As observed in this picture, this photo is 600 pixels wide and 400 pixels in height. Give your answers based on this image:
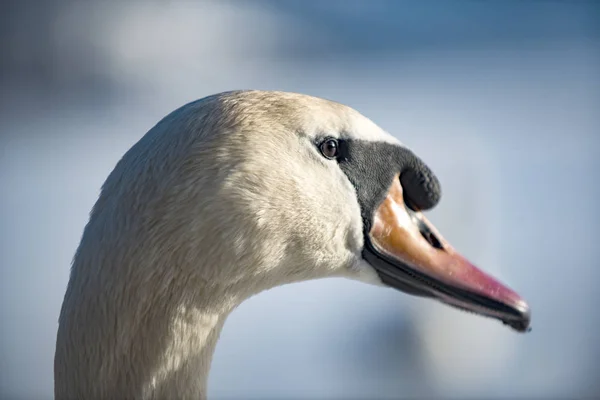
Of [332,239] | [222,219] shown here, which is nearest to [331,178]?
[332,239]

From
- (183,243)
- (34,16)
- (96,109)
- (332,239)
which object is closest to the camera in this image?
(183,243)

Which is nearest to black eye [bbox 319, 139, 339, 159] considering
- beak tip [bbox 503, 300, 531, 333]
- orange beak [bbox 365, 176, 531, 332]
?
orange beak [bbox 365, 176, 531, 332]

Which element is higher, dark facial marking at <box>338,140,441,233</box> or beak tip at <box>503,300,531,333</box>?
dark facial marking at <box>338,140,441,233</box>

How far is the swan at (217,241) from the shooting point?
30.5 inches

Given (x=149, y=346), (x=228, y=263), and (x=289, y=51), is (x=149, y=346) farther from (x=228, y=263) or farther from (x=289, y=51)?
(x=289, y=51)

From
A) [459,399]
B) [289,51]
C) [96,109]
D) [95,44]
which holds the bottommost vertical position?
[459,399]

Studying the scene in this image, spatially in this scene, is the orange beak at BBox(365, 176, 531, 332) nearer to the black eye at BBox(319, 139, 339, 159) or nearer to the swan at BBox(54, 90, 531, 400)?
the swan at BBox(54, 90, 531, 400)

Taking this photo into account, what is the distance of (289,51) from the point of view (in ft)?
20.8

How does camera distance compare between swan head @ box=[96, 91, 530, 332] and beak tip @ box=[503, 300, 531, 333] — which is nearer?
swan head @ box=[96, 91, 530, 332]

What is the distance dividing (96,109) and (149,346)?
550 cm

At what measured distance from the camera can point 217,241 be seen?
2.59 ft

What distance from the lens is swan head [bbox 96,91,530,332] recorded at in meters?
0.78

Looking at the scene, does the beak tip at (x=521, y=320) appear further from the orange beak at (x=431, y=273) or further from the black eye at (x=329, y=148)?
the black eye at (x=329, y=148)

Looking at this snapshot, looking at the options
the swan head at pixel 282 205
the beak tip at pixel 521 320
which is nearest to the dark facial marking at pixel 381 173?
the swan head at pixel 282 205
